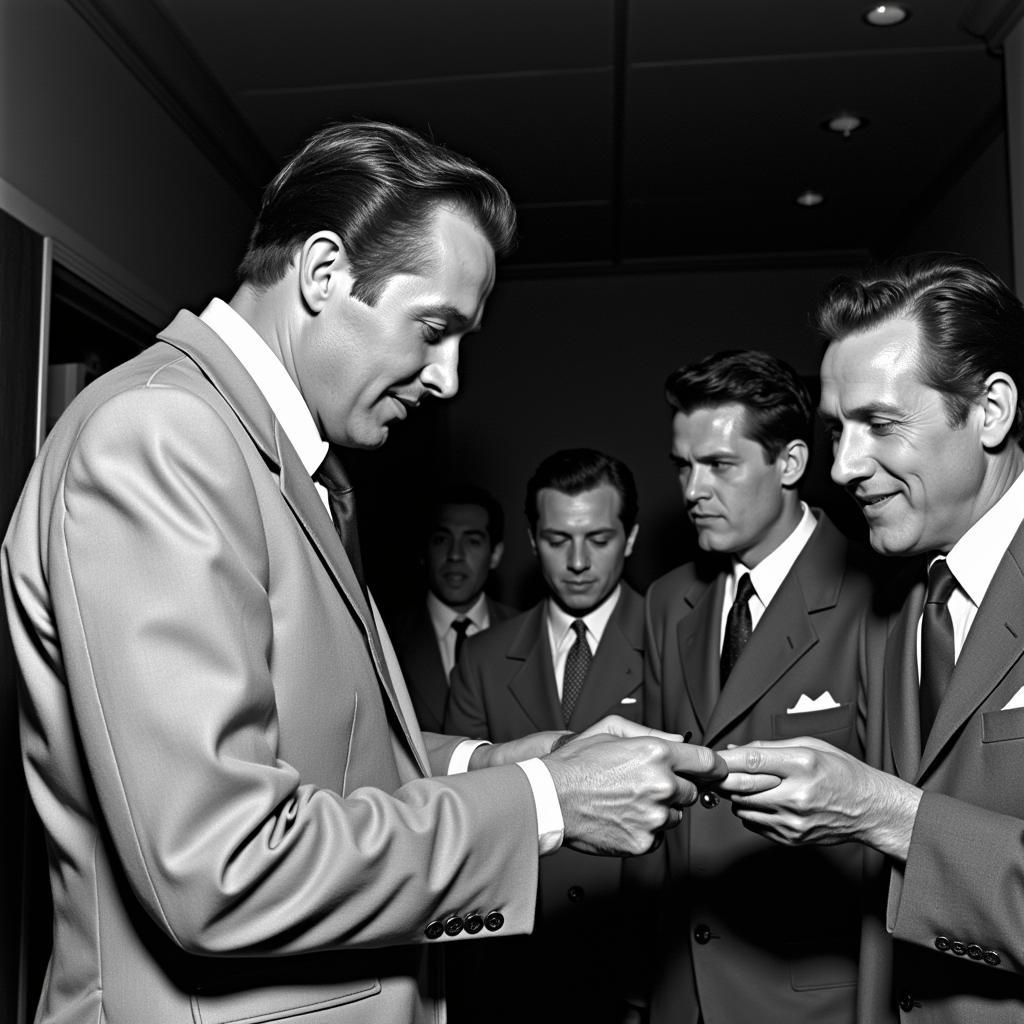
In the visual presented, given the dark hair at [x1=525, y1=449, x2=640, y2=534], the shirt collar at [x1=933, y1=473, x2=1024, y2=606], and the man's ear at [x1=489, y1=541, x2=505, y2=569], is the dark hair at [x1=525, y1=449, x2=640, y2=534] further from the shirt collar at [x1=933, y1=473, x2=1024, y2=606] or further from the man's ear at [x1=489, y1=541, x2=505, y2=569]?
the shirt collar at [x1=933, y1=473, x2=1024, y2=606]

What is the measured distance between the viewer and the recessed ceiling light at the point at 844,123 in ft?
14.4

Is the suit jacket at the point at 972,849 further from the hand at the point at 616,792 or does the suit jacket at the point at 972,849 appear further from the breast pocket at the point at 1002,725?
the hand at the point at 616,792

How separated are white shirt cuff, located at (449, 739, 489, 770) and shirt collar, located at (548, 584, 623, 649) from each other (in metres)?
1.50

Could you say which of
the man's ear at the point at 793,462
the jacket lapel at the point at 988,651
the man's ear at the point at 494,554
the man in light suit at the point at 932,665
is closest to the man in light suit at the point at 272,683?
the man in light suit at the point at 932,665

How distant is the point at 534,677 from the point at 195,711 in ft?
7.73

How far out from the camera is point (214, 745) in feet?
3.69

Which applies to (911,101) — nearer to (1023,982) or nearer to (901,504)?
(901,504)

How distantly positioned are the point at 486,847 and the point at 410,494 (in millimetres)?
4661

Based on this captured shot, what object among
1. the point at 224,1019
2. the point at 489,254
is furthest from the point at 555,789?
the point at 489,254

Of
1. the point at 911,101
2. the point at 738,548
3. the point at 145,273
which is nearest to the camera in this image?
the point at 738,548

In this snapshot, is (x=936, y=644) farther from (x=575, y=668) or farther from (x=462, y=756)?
(x=575, y=668)

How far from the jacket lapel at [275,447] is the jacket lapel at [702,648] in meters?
1.45

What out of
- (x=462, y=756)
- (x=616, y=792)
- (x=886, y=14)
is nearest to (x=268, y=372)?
(x=616, y=792)

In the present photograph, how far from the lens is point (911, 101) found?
4.27 meters
